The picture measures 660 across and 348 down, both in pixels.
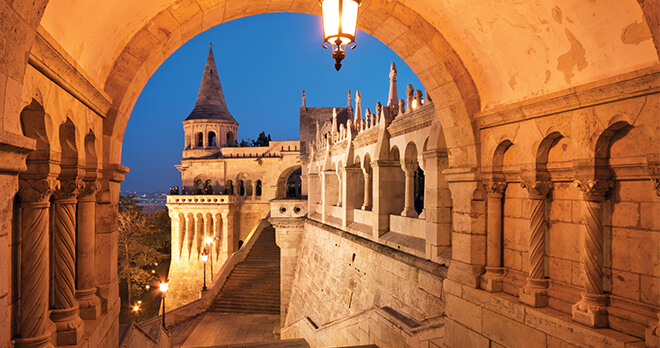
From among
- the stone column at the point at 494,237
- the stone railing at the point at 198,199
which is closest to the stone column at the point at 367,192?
the stone column at the point at 494,237

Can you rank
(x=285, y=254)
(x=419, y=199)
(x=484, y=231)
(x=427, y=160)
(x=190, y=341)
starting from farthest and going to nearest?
(x=285, y=254) → (x=419, y=199) → (x=190, y=341) → (x=427, y=160) → (x=484, y=231)

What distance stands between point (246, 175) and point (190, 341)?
2074 cm

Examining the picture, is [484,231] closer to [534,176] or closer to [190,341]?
[534,176]

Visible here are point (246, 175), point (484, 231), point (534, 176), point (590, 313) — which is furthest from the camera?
point (246, 175)

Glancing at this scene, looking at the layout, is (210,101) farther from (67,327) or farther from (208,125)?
(67,327)

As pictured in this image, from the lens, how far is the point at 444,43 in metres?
5.23

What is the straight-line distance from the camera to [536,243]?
442 centimetres

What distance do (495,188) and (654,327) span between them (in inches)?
83.1

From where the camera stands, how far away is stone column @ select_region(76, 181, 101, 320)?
14.0 ft

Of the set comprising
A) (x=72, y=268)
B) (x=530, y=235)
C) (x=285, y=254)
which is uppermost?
(x=530, y=235)

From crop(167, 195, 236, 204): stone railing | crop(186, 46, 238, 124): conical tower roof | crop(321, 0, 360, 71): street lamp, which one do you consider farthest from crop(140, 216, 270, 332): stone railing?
crop(186, 46, 238, 124): conical tower roof

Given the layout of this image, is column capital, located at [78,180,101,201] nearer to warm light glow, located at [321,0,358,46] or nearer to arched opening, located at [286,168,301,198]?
warm light glow, located at [321,0,358,46]

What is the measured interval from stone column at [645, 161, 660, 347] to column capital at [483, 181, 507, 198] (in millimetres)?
1753

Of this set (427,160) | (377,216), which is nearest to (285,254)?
(377,216)
